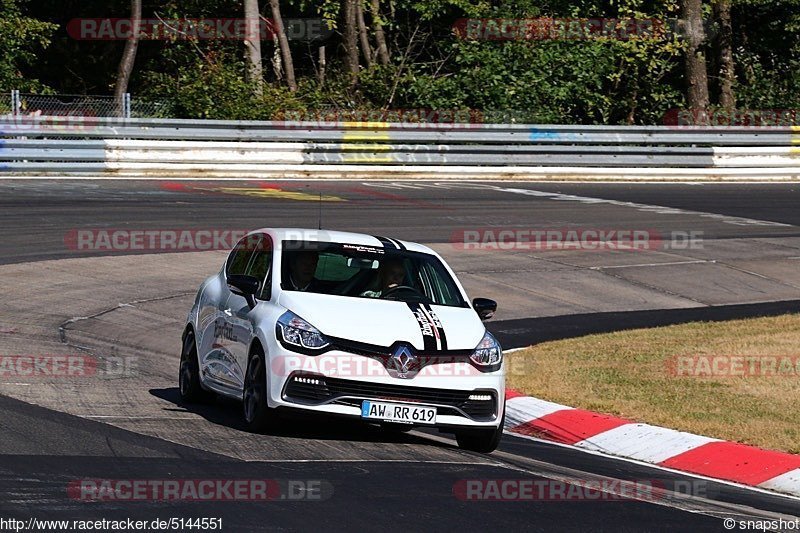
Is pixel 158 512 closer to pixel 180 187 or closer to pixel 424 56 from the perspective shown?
pixel 180 187

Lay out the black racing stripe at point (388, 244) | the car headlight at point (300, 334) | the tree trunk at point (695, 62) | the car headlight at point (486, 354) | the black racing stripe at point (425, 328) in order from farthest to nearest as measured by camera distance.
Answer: the tree trunk at point (695, 62)
the black racing stripe at point (388, 244)
the car headlight at point (486, 354)
the black racing stripe at point (425, 328)
the car headlight at point (300, 334)

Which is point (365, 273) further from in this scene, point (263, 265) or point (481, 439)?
point (481, 439)

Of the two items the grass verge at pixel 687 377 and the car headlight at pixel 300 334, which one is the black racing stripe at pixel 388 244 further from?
the grass verge at pixel 687 377

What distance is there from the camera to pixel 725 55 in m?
38.2

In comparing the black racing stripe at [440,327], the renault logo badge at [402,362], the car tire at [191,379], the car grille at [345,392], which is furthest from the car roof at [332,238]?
the car grille at [345,392]

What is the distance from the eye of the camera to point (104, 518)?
259 inches

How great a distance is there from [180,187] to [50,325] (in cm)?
1200

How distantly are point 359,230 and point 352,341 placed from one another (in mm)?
12596

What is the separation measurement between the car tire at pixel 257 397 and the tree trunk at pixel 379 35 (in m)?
27.2

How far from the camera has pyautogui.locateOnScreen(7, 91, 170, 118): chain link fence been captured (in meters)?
28.1

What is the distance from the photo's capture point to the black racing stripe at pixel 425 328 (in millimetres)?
9367

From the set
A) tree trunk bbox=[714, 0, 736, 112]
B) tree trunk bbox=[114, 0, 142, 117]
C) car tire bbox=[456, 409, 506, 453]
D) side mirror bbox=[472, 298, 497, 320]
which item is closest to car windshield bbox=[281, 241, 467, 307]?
side mirror bbox=[472, 298, 497, 320]

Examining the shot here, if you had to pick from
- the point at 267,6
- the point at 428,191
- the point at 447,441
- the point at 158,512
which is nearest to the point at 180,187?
the point at 428,191

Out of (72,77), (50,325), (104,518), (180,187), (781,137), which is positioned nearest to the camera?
(104,518)
